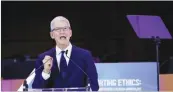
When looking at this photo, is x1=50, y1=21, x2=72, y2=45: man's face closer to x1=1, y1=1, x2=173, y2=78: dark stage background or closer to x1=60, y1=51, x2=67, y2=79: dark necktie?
x1=60, y1=51, x2=67, y2=79: dark necktie

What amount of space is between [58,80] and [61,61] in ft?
0.65

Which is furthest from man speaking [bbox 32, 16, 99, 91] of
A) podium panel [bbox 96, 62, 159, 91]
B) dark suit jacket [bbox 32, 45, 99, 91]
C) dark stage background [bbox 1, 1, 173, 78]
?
dark stage background [bbox 1, 1, 173, 78]

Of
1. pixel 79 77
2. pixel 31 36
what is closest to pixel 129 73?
pixel 79 77

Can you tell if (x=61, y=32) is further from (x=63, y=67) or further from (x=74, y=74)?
(x=74, y=74)

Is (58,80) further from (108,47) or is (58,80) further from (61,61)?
(108,47)

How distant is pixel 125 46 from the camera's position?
6.85m

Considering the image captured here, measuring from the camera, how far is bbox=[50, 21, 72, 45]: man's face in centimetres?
495

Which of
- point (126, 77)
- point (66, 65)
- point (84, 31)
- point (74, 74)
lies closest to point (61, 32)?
point (66, 65)

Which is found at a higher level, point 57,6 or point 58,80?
point 57,6

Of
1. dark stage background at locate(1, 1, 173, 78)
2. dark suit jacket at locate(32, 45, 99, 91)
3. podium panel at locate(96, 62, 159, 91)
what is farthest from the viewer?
dark stage background at locate(1, 1, 173, 78)

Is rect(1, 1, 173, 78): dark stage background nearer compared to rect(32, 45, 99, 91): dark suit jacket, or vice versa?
rect(32, 45, 99, 91): dark suit jacket

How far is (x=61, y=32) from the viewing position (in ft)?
16.3

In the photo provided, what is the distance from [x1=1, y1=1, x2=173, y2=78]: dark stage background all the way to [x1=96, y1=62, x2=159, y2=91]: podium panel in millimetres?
1085

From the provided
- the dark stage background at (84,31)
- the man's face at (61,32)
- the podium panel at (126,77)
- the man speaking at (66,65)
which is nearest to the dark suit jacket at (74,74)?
the man speaking at (66,65)
